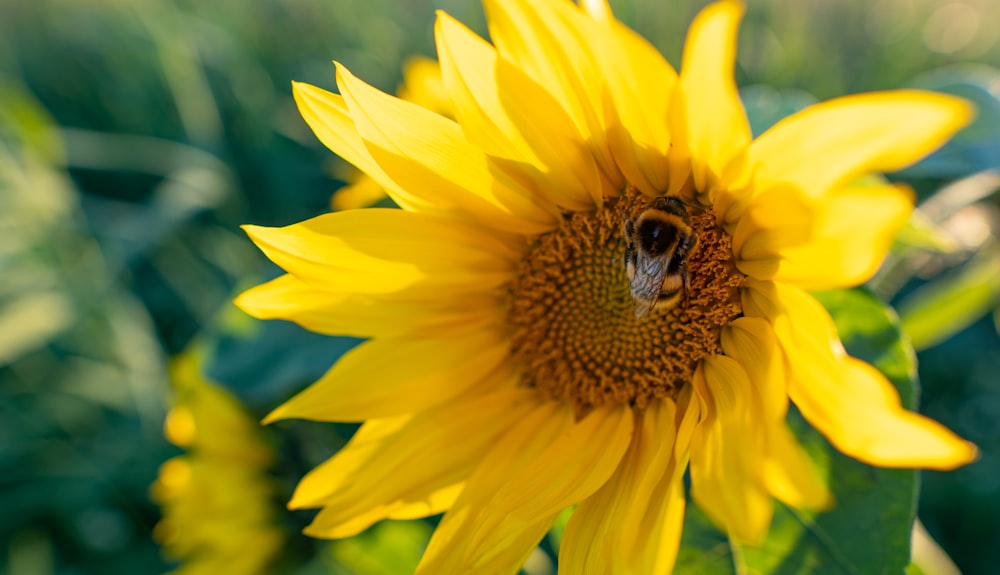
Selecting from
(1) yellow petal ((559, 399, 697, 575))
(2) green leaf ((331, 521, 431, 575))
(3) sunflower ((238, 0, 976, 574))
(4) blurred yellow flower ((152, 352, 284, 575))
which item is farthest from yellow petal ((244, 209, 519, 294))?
(4) blurred yellow flower ((152, 352, 284, 575))

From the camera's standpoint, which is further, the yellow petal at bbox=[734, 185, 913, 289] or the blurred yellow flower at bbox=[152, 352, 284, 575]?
the blurred yellow flower at bbox=[152, 352, 284, 575]

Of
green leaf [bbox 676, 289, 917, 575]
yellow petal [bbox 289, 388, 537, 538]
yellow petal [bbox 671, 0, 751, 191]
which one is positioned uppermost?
yellow petal [bbox 671, 0, 751, 191]

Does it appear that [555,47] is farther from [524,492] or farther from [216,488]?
[216,488]

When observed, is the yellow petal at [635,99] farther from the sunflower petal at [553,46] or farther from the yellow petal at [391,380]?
the yellow petal at [391,380]

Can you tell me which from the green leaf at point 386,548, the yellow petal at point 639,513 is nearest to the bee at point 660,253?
the yellow petal at point 639,513

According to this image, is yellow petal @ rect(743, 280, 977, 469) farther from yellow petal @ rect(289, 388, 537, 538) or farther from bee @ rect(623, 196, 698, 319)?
yellow petal @ rect(289, 388, 537, 538)

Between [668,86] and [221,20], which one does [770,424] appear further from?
[221,20]

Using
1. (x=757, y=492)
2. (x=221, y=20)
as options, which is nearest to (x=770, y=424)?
(x=757, y=492)
